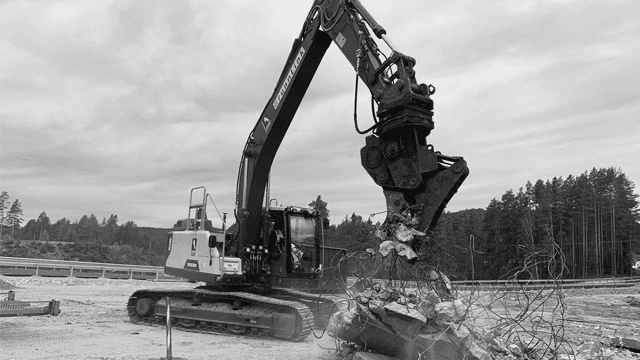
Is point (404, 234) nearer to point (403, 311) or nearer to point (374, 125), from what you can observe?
point (403, 311)

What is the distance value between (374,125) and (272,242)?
16.0 ft

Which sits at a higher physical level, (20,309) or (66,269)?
(20,309)

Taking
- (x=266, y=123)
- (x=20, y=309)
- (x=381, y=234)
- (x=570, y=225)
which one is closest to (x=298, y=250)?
(x=266, y=123)

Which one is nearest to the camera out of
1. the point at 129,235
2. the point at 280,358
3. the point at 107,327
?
the point at 280,358

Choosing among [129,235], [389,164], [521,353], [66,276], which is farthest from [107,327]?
[129,235]

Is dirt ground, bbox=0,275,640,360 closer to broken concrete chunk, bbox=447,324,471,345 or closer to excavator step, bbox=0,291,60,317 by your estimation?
excavator step, bbox=0,291,60,317

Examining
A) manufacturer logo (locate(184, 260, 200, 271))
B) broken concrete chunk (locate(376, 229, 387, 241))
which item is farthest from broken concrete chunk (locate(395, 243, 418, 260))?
manufacturer logo (locate(184, 260, 200, 271))

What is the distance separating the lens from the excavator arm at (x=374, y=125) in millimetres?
5758

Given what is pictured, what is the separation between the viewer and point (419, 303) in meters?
5.27

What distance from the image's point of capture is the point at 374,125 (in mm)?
6695

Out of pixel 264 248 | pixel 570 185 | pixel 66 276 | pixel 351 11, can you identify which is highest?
pixel 570 185

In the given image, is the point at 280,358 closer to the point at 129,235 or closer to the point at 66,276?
the point at 66,276

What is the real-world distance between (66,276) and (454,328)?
25.3m

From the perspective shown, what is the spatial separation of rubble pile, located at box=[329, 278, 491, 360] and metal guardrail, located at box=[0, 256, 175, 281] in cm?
2122
